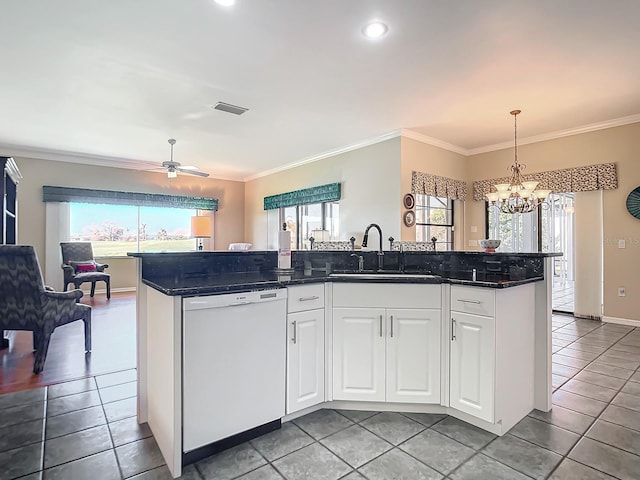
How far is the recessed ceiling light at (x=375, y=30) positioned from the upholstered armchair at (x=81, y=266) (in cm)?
577

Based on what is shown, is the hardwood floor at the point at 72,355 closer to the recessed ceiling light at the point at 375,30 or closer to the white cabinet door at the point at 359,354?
the white cabinet door at the point at 359,354

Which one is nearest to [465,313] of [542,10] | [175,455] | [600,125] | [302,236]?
[175,455]

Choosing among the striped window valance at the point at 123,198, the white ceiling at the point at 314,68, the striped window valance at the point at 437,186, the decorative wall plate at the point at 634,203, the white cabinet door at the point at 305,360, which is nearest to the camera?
the white cabinet door at the point at 305,360

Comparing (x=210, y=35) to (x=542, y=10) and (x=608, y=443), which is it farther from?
(x=608, y=443)

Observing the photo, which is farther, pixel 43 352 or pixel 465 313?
pixel 43 352

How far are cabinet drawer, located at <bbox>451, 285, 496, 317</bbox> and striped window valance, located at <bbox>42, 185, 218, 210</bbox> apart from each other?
683cm

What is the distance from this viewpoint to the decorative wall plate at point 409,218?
4973 mm

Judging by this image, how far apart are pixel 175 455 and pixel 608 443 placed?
2262mm

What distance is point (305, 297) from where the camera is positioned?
2.15m

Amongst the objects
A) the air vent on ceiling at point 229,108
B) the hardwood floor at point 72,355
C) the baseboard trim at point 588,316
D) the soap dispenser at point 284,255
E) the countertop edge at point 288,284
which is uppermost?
the air vent on ceiling at point 229,108

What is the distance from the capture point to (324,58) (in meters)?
2.96

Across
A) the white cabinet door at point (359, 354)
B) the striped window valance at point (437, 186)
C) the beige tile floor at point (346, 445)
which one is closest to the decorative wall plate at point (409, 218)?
the striped window valance at point (437, 186)

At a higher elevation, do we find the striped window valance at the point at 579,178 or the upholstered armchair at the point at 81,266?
the striped window valance at the point at 579,178

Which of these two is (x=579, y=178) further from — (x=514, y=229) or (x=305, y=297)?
(x=305, y=297)
